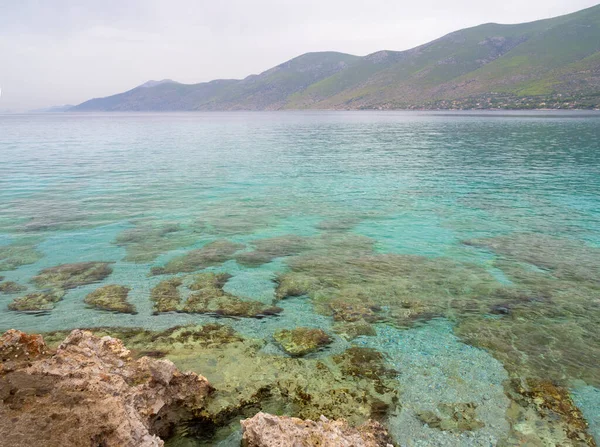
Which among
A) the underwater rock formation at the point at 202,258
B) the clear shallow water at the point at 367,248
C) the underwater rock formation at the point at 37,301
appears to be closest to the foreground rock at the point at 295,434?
the clear shallow water at the point at 367,248

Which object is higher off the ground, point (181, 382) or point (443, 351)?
point (181, 382)

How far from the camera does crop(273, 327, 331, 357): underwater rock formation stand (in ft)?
41.3

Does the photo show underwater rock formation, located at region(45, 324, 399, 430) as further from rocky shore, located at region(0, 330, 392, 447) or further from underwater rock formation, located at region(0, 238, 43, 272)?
underwater rock formation, located at region(0, 238, 43, 272)

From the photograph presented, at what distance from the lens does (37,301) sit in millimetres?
16000

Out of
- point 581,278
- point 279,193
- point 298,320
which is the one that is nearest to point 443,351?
point 298,320

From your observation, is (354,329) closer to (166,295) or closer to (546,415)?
(546,415)

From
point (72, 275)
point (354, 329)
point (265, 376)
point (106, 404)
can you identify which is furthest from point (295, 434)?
point (72, 275)

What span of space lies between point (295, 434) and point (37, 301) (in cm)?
1376

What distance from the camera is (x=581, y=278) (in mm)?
17859

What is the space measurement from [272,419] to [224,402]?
256 centimetres

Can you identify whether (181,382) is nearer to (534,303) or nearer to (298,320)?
(298,320)

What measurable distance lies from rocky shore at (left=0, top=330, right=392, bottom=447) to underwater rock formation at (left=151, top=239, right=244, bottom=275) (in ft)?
30.7

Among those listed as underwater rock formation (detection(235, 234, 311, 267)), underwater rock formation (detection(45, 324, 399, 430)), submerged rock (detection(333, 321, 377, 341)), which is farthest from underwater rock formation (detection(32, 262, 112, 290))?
submerged rock (detection(333, 321, 377, 341))

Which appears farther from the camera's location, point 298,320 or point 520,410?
point 298,320
